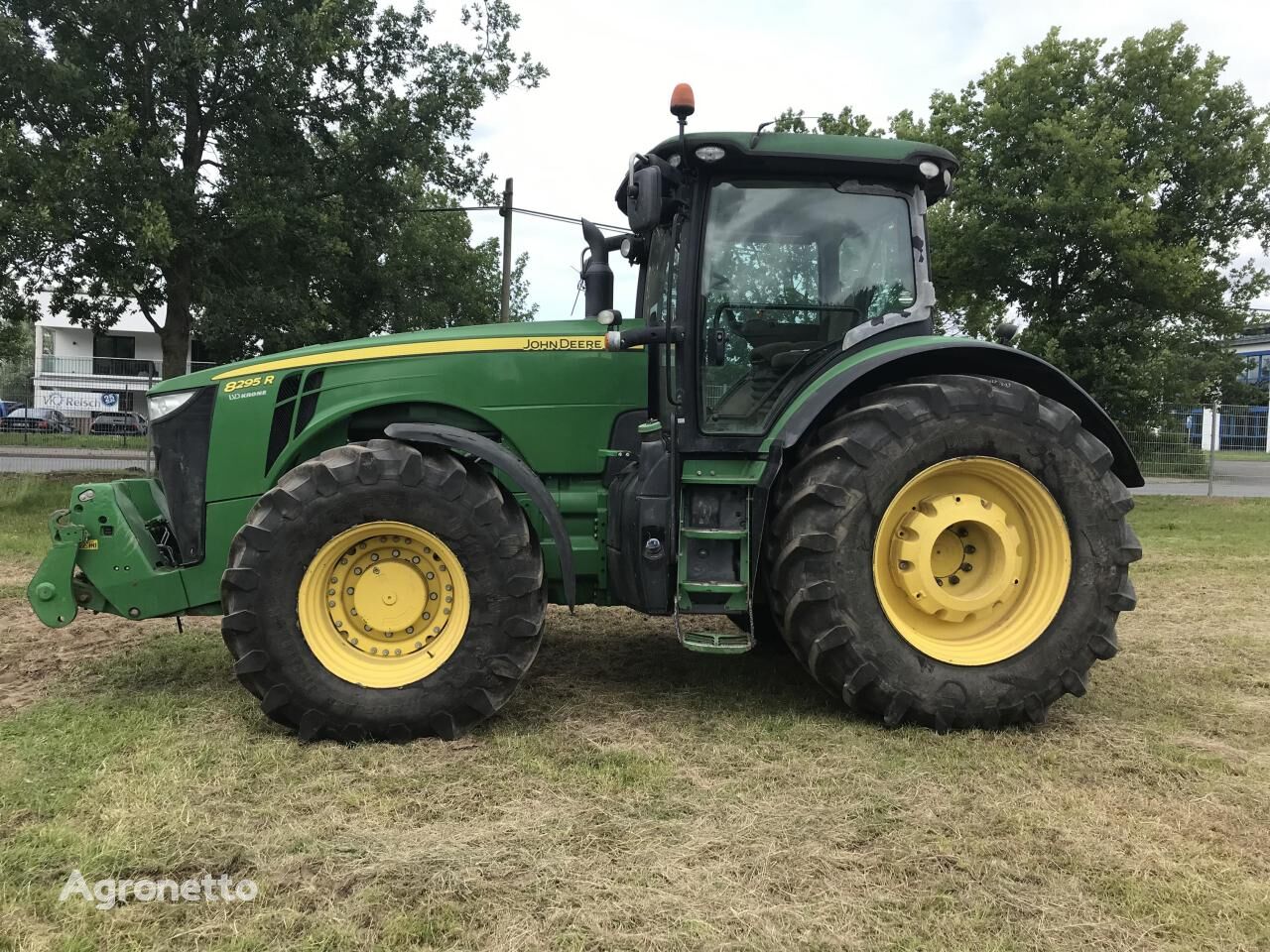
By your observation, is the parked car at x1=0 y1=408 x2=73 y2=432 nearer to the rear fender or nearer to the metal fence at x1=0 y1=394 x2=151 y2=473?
the metal fence at x1=0 y1=394 x2=151 y2=473

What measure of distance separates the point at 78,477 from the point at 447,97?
7637 millimetres

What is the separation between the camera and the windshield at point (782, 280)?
3.73 m

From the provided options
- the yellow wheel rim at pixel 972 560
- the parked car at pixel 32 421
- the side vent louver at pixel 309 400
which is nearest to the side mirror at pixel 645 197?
the yellow wheel rim at pixel 972 560

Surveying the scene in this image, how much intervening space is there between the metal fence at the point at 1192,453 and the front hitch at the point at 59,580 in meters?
14.4

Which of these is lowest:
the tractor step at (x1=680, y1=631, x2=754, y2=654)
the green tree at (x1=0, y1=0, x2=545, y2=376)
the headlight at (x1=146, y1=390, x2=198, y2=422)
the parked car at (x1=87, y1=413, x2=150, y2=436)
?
the tractor step at (x1=680, y1=631, x2=754, y2=654)

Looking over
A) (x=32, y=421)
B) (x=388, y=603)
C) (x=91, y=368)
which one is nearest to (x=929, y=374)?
(x=388, y=603)

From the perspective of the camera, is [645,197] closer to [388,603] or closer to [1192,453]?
[388,603]

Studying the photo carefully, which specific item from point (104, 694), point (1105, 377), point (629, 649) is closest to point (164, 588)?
point (104, 694)

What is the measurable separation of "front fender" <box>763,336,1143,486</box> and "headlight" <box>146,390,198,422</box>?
106 inches

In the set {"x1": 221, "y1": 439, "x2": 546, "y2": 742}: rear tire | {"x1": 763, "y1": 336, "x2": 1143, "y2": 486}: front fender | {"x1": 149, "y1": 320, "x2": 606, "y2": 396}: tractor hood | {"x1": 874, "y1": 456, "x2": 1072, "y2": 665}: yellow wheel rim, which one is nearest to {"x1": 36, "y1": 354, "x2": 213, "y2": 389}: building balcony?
{"x1": 149, "y1": 320, "x2": 606, "y2": 396}: tractor hood

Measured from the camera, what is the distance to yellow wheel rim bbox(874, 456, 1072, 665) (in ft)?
11.7

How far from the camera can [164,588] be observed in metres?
3.70

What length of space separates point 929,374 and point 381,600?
100 inches

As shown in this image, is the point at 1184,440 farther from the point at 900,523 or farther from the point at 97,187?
the point at 97,187
